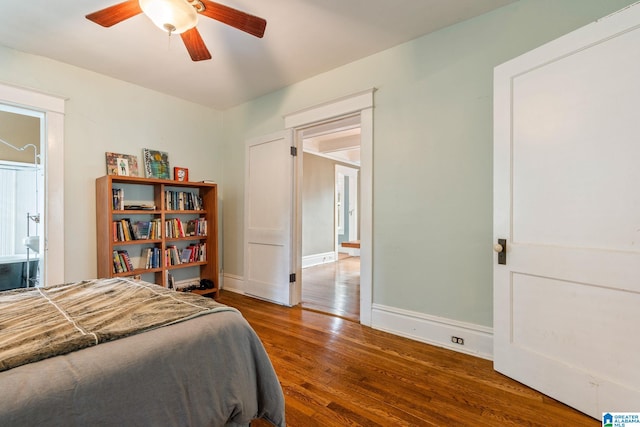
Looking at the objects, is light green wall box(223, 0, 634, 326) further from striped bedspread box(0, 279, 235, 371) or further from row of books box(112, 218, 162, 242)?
row of books box(112, 218, 162, 242)

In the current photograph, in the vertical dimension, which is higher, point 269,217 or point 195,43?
point 195,43

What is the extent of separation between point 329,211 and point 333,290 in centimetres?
277

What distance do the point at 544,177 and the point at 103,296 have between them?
258cm

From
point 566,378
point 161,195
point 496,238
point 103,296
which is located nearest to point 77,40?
point 161,195

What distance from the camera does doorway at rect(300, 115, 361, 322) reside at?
4.73 metres

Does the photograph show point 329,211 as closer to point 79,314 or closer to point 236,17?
point 236,17

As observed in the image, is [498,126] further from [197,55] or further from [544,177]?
[197,55]

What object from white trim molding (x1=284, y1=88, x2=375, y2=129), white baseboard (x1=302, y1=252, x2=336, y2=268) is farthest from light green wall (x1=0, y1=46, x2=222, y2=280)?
white baseboard (x1=302, y1=252, x2=336, y2=268)

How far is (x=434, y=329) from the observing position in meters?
2.30

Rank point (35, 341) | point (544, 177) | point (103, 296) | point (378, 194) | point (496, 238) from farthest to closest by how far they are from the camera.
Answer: point (378, 194)
point (496, 238)
point (544, 177)
point (103, 296)
point (35, 341)

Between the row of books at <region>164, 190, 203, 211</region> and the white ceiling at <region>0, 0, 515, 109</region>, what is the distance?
1261 millimetres

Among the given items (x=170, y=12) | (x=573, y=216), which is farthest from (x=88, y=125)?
(x=573, y=216)

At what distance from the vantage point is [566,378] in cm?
156

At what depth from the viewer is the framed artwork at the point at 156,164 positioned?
10.8 feet
